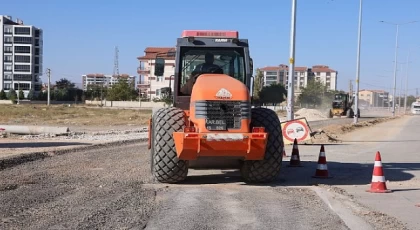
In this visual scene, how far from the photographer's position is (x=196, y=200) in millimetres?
9609

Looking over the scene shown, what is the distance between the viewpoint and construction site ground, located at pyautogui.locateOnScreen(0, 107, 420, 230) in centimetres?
785

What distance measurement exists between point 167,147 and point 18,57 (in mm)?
165301

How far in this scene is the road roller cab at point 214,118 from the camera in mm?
10695

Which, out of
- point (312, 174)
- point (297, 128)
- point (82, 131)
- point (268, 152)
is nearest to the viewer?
point (268, 152)

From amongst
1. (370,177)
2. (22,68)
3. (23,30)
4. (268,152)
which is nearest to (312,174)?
(370,177)

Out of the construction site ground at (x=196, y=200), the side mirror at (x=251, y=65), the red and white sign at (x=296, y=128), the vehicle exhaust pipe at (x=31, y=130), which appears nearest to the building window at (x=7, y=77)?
the vehicle exhaust pipe at (x=31, y=130)

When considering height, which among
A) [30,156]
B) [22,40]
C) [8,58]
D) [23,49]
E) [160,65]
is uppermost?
Result: [22,40]

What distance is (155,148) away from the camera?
1132 centimetres

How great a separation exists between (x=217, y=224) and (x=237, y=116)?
11.7 ft

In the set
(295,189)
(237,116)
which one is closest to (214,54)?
(237,116)

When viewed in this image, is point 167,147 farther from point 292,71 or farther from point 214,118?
point 292,71

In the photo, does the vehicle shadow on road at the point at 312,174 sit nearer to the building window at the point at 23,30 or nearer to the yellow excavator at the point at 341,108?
the yellow excavator at the point at 341,108

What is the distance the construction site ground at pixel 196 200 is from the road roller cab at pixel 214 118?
21.6 inches

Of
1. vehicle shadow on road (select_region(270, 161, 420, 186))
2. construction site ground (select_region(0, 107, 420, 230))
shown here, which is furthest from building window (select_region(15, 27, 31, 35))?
vehicle shadow on road (select_region(270, 161, 420, 186))
